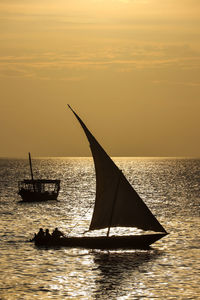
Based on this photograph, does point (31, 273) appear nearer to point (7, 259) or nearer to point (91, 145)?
point (7, 259)

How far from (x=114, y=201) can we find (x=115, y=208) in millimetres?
843

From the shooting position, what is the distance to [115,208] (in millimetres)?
48969

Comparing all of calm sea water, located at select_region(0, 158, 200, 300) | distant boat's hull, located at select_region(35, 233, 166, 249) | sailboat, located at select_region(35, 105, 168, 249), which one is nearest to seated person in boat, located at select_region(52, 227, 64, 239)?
distant boat's hull, located at select_region(35, 233, 166, 249)

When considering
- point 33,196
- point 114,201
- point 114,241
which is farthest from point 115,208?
point 33,196

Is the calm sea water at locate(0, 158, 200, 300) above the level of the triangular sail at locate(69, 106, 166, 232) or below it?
below

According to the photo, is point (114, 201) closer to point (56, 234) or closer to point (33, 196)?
point (56, 234)

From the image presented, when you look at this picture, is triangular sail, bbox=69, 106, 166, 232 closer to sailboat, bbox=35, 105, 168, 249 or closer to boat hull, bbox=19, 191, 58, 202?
sailboat, bbox=35, 105, 168, 249

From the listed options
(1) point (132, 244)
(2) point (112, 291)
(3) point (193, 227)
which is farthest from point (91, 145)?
(3) point (193, 227)

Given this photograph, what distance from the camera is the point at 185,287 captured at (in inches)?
1551

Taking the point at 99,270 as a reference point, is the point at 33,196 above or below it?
above

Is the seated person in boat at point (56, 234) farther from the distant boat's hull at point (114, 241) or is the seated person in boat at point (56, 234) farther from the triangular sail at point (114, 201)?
the triangular sail at point (114, 201)

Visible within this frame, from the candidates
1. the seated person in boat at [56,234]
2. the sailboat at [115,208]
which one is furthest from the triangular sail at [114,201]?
the seated person in boat at [56,234]

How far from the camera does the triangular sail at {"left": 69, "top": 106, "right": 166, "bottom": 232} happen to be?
157 ft

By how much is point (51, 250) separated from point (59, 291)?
14.4 m
